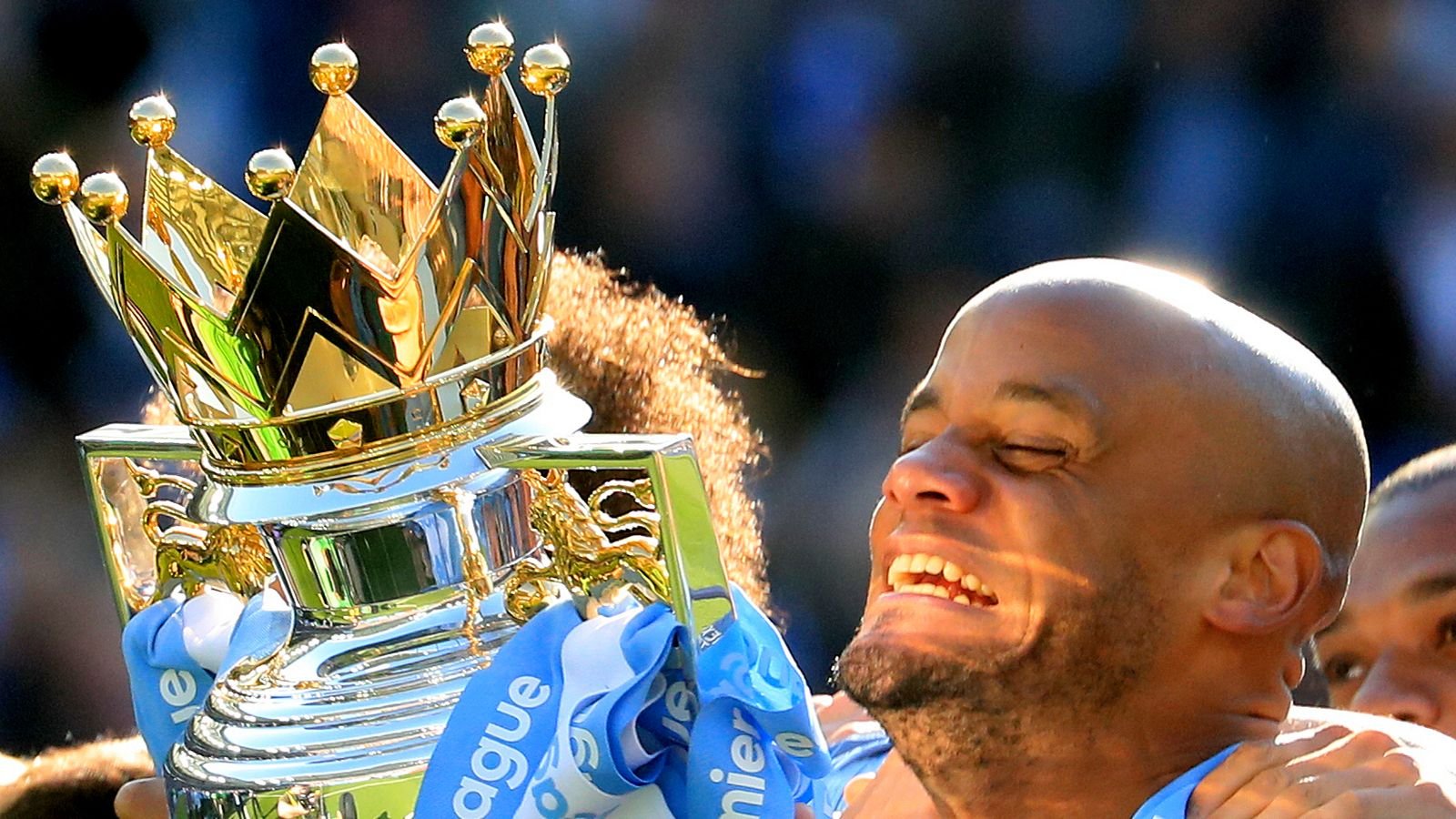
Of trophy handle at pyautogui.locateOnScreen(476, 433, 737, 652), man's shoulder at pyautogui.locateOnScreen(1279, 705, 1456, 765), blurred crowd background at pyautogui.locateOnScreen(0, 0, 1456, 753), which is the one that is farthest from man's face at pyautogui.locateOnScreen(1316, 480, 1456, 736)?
blurred crowd background at pyautogui.locateOnScreen(0, 0, 1456, 753)

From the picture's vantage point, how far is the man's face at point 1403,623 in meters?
1.27

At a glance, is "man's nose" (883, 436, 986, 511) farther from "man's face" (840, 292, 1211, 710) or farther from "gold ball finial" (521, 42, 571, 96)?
"gold ball finial" (521, 42, 571, 96)

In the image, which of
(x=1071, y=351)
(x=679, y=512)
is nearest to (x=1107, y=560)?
(x=1071, y=351)

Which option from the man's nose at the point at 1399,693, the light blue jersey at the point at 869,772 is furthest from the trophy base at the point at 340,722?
the man's nose at the point at 1399,693

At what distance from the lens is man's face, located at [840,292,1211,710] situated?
992mm

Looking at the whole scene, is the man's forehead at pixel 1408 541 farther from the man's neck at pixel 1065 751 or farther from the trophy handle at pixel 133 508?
the trophy handle at pixel 133 508

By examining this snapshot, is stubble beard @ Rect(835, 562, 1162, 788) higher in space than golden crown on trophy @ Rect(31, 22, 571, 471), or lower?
lower

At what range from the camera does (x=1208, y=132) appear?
313 centimetres

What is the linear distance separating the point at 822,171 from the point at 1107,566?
235 cm

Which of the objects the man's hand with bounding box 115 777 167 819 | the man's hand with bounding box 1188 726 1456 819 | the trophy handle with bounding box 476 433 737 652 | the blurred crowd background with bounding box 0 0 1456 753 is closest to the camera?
the man's hand with bounding box 1188 726 1456 819

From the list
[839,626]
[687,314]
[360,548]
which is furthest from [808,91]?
[360,548]

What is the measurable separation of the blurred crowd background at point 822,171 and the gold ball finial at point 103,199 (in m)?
1.93

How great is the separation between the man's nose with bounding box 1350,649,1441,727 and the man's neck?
28 cm

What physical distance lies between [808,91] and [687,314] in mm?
1540
